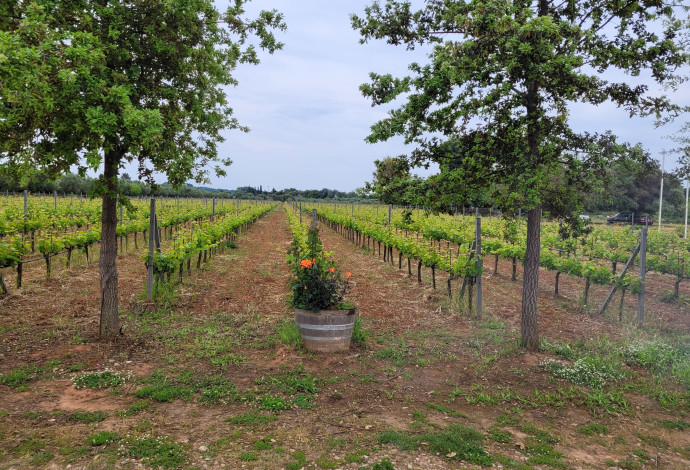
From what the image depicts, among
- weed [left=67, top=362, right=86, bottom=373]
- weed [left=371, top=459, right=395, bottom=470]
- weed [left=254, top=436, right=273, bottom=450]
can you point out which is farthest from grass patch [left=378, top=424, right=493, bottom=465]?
weed [left=67, top=362, right=86, bottom=373]

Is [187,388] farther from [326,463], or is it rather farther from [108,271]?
[108,271]

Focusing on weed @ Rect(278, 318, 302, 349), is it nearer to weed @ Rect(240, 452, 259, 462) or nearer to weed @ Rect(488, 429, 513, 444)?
weed @ Rect(240, 452, 259, 462)

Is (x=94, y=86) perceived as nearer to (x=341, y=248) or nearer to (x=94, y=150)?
(x=94, y=150)

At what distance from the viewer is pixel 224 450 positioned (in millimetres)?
3625

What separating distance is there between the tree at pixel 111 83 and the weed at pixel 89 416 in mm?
2330

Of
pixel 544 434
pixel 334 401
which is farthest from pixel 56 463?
pixel 544 434

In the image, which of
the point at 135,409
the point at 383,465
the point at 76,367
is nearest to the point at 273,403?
the point at 135,409

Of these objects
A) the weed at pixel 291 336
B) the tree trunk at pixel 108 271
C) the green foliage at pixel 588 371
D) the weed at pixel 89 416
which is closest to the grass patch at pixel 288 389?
the weed at pixel 291 336

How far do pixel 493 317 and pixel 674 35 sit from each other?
5236 millimetres

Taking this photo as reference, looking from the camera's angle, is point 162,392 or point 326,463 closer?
point 326,463

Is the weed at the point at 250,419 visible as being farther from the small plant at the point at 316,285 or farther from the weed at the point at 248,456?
the small plant at the point at 316,285

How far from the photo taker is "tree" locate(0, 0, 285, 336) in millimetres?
4203

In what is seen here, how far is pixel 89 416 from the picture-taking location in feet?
13.4

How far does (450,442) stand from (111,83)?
212 inches
